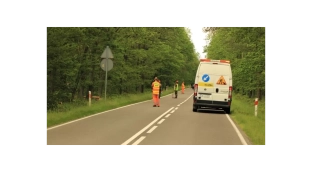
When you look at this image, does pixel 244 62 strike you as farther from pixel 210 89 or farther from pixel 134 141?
pixel 134 141

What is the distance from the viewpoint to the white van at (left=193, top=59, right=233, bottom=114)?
19672 mm

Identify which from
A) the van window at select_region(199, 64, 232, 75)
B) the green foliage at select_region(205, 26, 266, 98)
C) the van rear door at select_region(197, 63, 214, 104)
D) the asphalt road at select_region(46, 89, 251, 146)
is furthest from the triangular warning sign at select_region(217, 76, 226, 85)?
the asphalt road at select_region(46, 89, 251, 146)

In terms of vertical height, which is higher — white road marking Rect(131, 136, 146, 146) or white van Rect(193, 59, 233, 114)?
white van Rect(193, 59, 233, 114)

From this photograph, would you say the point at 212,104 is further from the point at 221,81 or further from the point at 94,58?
the point at 94,58

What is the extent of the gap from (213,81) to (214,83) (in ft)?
0.39

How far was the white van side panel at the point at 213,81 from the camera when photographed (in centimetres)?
1969

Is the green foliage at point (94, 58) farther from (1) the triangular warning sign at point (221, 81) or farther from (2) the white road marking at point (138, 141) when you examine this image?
(2) the white road marking at point (138, 141)

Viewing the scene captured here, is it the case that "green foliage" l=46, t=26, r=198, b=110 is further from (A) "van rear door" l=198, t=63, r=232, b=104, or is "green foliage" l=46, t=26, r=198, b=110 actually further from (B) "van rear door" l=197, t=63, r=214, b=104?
(A) "van rear door" l=198, t=63, r=232, b=104

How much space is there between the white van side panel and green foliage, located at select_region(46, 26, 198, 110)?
3.31 meters

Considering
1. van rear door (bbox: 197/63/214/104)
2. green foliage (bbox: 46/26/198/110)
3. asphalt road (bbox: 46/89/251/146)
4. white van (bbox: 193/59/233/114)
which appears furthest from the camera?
van rear door (bbox: 197/63/214/104)

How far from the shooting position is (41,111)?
7.32 m

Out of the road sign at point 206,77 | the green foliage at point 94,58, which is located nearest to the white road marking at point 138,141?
the green foliage at point 94,58

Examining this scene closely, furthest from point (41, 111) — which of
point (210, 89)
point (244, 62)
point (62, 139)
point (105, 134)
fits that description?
point (244, 62)

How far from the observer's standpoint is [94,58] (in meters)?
23.1
